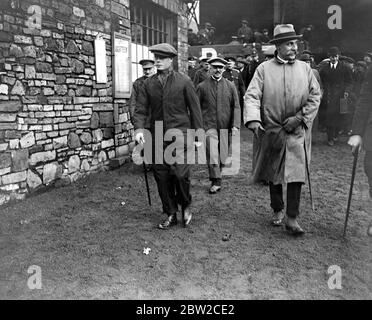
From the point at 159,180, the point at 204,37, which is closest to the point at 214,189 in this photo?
the point at 159,180

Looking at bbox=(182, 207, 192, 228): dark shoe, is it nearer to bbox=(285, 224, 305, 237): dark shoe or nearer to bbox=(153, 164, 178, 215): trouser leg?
bbox=(153, 164, 178, 215): trouser leg

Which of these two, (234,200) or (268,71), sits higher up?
(268,71)

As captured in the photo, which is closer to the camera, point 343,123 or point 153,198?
point 153,198

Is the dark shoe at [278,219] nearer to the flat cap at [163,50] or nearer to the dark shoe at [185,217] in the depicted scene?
the dark shoe at [185,217]

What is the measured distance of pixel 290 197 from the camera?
13.3 ft

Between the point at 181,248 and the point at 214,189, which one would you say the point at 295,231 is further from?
the point at 214,189

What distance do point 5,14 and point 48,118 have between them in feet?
4.81

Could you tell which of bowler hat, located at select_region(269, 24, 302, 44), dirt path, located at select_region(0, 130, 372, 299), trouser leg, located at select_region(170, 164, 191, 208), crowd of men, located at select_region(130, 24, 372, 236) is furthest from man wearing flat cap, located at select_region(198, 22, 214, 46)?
trouser leg, located at select_region(170, 164, 191, 208)

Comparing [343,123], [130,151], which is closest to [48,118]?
[130,151]

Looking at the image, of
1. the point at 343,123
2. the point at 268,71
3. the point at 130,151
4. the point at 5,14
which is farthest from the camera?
the point at 343,123

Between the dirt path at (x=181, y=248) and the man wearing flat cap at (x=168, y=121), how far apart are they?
1.95 feet
